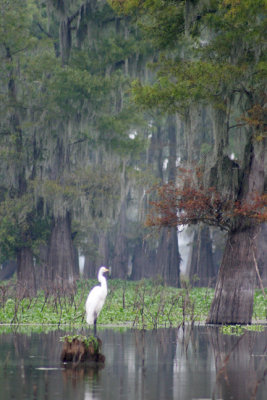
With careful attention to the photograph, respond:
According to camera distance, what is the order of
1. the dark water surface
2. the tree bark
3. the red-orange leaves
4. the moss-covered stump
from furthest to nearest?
the tree bark → the red-orange leaves → the moss-covered stump → the dark water surface

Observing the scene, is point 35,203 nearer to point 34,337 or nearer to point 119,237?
point 34,337

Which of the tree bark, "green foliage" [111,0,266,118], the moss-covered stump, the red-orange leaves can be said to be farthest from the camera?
the tree bark

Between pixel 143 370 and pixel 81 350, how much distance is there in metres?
1.27

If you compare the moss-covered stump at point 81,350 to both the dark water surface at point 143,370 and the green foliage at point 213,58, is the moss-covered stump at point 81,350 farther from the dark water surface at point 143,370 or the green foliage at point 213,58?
the green foliage at point 213,58

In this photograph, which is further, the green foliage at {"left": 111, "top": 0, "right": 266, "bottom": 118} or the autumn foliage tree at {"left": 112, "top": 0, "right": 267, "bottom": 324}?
the autumn foliage tree at {"left": 112, "top": 0, "right": 267, "bottom": 324}

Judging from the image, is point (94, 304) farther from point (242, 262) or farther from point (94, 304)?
point (242, 262)

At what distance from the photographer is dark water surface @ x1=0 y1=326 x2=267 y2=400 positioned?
33.2ft

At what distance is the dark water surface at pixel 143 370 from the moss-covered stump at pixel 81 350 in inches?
8.5

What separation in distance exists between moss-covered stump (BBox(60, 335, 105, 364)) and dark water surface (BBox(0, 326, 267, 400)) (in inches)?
8.5

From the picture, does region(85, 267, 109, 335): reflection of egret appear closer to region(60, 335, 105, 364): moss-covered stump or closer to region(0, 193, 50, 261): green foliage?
region(60, 335, 105, 364): moss-covered stump

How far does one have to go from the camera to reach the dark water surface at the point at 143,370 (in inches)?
398

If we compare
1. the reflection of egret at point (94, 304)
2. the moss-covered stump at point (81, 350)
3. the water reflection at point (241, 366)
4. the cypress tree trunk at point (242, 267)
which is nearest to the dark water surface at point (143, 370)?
the water reflection at point (241, 366)

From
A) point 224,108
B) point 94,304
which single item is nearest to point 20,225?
point 224,108

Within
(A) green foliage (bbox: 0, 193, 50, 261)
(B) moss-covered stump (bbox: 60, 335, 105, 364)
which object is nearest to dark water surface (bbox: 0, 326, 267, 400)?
(B) moss-covered stump (bbox: 60, 335, 105, 364)
